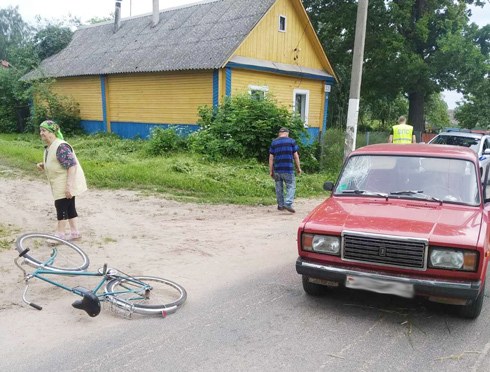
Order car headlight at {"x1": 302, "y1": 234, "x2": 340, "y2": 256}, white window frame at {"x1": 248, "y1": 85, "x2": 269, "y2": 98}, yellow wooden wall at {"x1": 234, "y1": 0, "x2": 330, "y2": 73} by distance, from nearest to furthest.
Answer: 1. car headlight at {"x1": 302, "y1": 234, "x2": 340, "y2": 256}
2. white window frame at {"x1": 248, "y1": 85, "x2": 269, "y2": 98}
3. yellow wooden wall at {"x1": 234, "y1": 0, "x2": 330, "y2": 73}

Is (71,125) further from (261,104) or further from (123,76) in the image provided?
(261,104)

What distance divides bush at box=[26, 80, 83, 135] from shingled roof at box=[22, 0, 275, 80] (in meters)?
1.08

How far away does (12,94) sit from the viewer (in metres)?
24.8

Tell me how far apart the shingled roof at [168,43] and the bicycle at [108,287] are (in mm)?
11571

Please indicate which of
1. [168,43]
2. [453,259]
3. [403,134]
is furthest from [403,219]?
[168,43]

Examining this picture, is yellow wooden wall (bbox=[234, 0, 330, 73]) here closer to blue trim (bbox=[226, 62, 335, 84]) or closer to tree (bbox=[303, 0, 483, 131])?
blue trim (bbox=[226, 62, 335, 84])

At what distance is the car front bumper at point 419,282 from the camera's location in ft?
12.1

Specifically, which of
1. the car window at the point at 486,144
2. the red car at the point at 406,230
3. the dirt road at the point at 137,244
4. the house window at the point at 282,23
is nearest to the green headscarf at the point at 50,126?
the dirt road at the point at 137,244

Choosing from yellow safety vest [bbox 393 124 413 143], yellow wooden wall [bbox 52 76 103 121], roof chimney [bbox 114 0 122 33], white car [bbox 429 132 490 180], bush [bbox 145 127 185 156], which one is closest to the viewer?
yellow safety vest [bbox 393 124 413 143]

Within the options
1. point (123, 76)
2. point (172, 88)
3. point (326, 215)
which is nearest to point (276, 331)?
point (326, 215)

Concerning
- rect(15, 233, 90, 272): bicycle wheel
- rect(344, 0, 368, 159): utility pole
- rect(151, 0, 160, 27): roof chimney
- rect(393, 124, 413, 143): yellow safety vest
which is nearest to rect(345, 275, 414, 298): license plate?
rect(15, 233, 90, 272): bicycle wheel

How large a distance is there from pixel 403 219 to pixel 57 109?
20507 millimetres

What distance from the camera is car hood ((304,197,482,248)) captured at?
3.86 meters

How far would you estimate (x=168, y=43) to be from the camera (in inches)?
734
